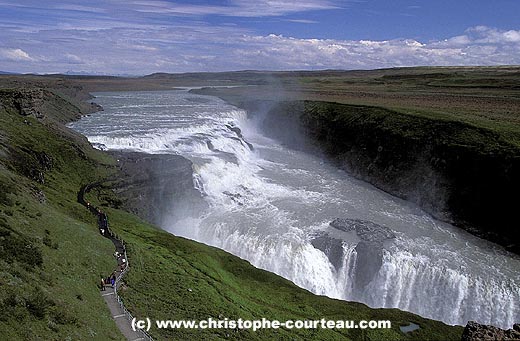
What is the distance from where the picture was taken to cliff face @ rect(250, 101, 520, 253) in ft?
148

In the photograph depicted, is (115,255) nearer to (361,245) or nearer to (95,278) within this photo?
(95,278)

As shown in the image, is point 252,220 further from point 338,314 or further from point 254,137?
point 254,137

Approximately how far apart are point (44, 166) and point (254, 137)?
6016 cm

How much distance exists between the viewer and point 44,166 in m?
38.0

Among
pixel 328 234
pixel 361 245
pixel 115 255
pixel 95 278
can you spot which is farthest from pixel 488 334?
pixel 328 234

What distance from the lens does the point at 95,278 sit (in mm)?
21484

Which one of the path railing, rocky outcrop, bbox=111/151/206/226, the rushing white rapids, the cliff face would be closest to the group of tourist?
the path railing

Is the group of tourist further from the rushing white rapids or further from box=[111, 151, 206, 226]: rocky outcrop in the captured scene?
the rushing white rapids

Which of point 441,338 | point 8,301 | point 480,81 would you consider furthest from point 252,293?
point 480,81

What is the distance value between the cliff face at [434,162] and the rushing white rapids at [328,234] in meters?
2.49

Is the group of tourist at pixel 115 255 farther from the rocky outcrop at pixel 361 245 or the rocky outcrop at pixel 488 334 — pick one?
the rocky outcrop at pixel 361 245

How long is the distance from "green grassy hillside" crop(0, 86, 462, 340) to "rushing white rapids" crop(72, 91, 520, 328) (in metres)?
5.81

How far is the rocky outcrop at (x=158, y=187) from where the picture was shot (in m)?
43.3

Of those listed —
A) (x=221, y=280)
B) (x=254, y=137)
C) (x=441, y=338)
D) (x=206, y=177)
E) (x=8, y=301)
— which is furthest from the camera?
(x=254, y=137)
